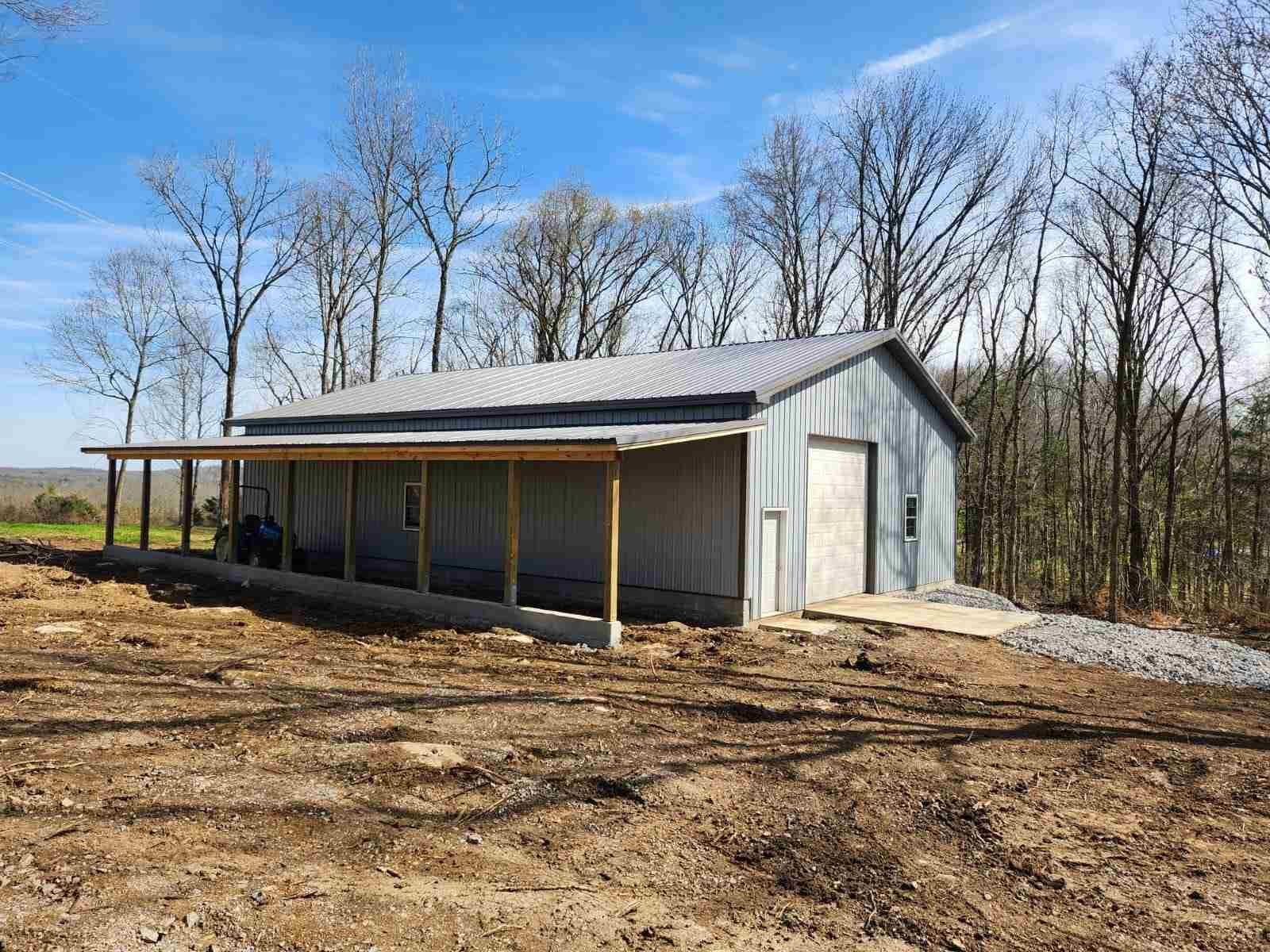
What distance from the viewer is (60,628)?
9.88 m

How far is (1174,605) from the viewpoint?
17.1m

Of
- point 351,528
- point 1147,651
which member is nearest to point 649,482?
point 351,528

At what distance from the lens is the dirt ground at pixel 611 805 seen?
3641mm

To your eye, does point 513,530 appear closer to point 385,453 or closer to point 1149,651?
point 385,453

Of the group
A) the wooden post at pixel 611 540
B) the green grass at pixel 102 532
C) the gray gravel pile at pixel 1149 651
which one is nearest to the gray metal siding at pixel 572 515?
the wooden post at pixel 611 540

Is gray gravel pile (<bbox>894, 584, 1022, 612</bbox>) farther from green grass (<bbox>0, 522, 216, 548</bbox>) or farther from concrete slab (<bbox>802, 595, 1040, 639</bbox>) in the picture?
green grass (<bbox>0, 522, 216, 548</bbox>)

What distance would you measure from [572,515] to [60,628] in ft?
23.0

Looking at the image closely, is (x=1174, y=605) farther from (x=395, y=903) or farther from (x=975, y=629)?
(x=395, y=903)

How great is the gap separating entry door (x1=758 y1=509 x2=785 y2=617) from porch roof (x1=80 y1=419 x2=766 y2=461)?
1497 mm

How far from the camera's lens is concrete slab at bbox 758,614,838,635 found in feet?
37.1

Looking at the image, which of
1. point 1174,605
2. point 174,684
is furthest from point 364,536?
point 1174,605

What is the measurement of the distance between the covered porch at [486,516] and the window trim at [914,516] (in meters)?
5.60

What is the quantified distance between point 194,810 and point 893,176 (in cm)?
2802

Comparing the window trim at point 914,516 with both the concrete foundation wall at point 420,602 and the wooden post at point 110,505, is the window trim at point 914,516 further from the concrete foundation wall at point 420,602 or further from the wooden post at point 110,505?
the wooden post at point 110,505
